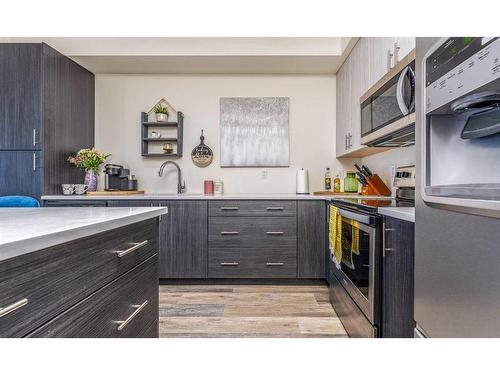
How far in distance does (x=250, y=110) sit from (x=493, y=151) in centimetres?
286

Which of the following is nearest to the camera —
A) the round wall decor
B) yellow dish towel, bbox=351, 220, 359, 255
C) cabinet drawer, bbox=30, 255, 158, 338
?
cabinet drawer, bbox=30, 255, 158, 338

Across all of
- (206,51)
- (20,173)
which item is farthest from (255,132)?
(20,173)

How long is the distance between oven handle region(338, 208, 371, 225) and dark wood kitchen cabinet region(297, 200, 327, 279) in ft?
2.39

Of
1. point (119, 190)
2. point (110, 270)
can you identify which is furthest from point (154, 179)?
point (110, 270)

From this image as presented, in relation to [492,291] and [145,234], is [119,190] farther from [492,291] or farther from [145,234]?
[492,291]

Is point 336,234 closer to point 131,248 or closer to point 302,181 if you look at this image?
point 302,181

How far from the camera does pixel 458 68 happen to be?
0.62 m

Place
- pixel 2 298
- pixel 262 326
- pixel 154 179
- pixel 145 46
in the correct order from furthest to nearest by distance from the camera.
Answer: pixel 154 179 < pixel 145 46 < pixel 262 326 < pixel 2 298

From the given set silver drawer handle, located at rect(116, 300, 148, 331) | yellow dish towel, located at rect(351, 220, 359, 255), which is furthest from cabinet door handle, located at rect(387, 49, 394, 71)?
silver drawer handle, located at rect(116, 300, 148, 331)

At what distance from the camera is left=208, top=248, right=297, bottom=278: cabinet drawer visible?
2764 millimetres

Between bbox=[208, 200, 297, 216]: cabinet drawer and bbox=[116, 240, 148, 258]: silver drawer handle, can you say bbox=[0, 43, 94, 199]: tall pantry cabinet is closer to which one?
bbox=[208, 200, 297, 216]: cabinet drawer
